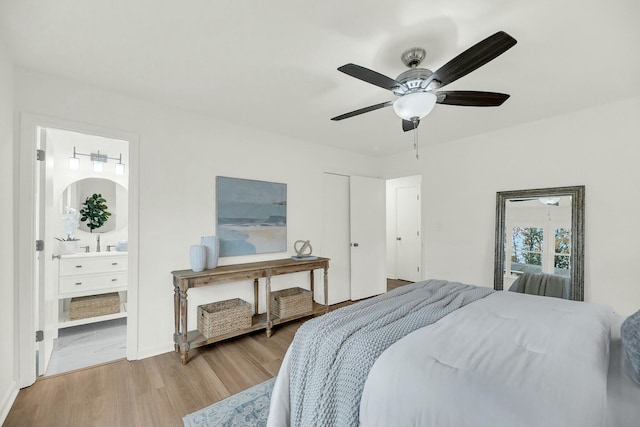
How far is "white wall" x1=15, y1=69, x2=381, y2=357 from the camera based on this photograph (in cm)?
219

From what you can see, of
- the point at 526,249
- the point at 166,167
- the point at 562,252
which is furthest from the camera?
the point at 526,249

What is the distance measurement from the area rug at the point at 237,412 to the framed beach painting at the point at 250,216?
1426 mm

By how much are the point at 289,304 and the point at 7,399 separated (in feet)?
7.00

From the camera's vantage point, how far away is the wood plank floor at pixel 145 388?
1722 mm

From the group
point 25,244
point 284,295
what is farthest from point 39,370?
point 284,295

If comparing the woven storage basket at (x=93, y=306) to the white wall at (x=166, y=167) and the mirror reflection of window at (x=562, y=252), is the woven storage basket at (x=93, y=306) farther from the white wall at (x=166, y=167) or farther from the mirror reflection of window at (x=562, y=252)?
the mirror reflection of window at (x=562, y=252)

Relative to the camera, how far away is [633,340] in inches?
39.2

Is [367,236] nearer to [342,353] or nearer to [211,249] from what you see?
[211,249]

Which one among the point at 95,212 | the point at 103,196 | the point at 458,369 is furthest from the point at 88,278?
the point at 458,369

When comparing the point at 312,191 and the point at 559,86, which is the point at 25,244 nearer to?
the point at 312,191

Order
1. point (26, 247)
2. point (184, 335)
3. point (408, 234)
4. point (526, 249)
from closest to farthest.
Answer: point (26, 247)
point (184, 335)
point (526, 249)
point (408, 234)

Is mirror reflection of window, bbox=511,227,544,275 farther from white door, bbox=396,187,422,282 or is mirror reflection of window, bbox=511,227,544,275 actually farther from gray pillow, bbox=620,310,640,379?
white door, bbox=396,187,422,282

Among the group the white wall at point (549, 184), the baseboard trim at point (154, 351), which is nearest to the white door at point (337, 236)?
the white wall at point (549, 184)

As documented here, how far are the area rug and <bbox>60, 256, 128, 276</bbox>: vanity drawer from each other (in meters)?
2.36
